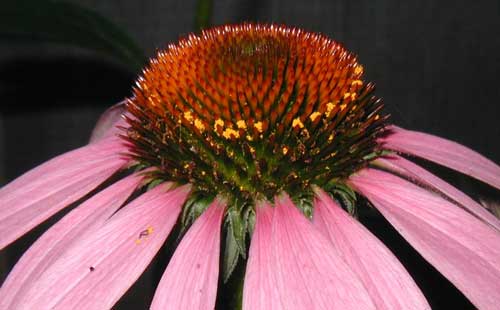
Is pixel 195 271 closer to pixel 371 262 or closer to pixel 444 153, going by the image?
pixel 371 262

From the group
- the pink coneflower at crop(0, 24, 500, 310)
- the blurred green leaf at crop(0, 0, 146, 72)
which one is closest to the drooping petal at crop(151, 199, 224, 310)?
the pink coneflower at crop(0, 24, 500, 310)

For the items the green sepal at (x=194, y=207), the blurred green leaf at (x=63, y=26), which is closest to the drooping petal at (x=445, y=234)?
the green sepal at (x=194, y=207)

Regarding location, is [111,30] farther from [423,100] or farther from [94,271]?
[423,100]

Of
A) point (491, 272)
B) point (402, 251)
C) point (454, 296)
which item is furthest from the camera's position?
point (402, 251)

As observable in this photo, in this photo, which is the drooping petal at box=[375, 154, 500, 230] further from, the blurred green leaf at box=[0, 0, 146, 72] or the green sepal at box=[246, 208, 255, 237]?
the blurred green leaf at box=[0, 0, 146, 72]

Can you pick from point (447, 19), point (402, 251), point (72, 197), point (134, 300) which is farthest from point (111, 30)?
point (447, 19)

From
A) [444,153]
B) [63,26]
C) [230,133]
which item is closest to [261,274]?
[230,133]

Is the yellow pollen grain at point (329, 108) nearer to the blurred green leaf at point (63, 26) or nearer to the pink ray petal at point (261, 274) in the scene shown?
the pink ray petal at point (261, 274)
